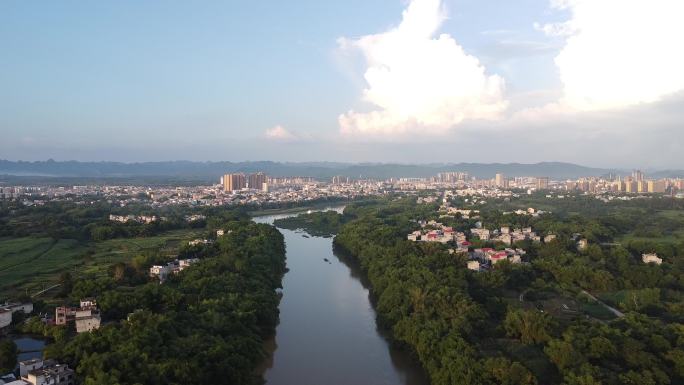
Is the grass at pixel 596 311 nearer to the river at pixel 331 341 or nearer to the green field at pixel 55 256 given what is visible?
the river at pixel 331 341

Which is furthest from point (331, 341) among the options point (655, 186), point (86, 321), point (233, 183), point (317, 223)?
point (655, 186)

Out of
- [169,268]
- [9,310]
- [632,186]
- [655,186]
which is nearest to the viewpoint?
[9,310]

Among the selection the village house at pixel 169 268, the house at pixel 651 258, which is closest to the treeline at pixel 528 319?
the house at pixel 651 258

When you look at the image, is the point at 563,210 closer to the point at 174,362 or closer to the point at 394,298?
the point at 394,298

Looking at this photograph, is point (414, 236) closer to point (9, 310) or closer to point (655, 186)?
point (9, 310)

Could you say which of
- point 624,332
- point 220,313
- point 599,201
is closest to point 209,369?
point 220,313
